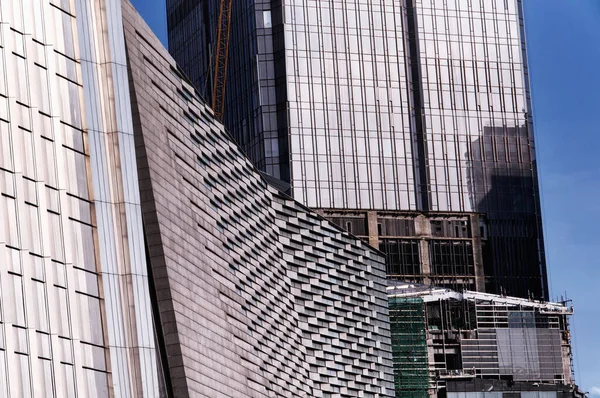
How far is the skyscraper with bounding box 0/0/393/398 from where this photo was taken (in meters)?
68.9

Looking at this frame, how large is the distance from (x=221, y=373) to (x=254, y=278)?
773 inches

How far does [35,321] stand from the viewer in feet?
221

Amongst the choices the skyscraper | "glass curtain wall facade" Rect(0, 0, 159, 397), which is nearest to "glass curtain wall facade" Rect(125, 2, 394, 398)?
the skyscraper

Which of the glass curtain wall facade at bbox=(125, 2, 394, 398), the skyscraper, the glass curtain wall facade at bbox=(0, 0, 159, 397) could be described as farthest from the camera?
the glass curtain wall facade at bbox=(125, 2, 394, 398)

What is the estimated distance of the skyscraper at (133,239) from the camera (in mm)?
68875

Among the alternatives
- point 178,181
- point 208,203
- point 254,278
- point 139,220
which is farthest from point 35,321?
point 254,278

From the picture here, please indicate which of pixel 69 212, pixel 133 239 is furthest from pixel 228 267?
pixel 69 212

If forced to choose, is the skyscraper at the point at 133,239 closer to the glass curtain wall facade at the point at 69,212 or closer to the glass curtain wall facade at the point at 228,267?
the glass curtain wall facade at the point at 69,212

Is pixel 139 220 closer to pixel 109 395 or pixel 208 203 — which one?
pixel 109 395

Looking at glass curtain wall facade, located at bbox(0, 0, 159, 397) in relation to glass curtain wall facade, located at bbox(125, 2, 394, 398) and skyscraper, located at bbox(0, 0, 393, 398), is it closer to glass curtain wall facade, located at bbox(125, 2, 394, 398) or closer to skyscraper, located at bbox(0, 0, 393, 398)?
skyscraper, located at bbox(0, 0, 393, 398)

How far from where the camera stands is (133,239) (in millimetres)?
78188

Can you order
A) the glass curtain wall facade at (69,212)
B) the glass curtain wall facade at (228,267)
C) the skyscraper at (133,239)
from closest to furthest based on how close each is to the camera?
1. the glass curtain wall facade at (69,212)
2. the skyscraper at (133,239)
3. the glass curtain wall facade at (228,267)

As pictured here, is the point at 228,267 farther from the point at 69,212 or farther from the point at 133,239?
the point at 69,212

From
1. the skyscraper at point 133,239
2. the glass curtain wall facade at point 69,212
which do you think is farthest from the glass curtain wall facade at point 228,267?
the glass curtain wall facade at point 69,212
